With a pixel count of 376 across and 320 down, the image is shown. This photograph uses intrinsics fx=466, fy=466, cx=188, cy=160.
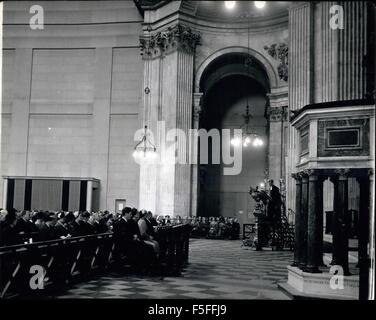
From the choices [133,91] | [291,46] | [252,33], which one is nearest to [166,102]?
[133,91]

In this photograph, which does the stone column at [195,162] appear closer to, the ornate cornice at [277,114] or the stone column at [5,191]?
the ornate cornice at [277,114]

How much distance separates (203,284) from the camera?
9367 millimetres

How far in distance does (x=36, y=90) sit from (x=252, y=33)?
12.9 meters

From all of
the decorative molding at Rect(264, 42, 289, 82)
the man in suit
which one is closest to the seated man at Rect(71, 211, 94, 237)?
the man in suit

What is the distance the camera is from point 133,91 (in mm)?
26641

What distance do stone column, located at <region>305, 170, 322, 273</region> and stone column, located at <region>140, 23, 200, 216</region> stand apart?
15.8m

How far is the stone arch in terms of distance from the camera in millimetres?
25391

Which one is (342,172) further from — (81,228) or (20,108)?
(20,108)

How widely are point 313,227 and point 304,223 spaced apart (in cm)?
51

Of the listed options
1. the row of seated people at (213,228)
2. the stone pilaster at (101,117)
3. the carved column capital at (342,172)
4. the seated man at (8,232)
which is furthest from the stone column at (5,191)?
the carved column capital at (342,172)

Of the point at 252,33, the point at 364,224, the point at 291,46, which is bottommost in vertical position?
the point at 364,224

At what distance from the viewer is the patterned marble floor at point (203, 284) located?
26.7ft

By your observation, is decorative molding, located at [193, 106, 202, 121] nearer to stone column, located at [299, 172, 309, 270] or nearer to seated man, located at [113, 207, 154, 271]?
seated man, located at [113, 207, 154, 271]
